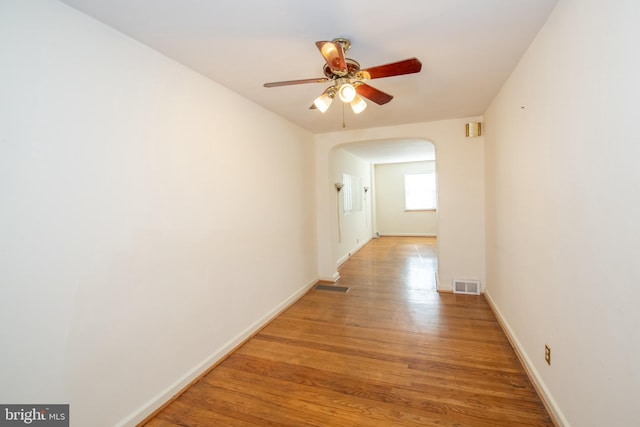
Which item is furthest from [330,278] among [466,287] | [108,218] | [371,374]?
[108,218]

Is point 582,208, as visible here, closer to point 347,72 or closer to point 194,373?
point 347,72

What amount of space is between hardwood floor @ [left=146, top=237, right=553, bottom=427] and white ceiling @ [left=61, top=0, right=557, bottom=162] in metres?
2.36

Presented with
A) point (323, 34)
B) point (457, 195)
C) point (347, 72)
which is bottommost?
point (457, 195)

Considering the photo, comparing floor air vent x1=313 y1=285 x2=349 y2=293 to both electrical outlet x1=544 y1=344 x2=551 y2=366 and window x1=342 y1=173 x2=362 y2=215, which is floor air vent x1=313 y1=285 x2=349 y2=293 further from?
electrical outlet x1=544 y1=344 x2=551 y2=366

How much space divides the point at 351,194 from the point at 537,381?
4762 millimetres

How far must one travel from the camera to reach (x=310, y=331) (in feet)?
9.18

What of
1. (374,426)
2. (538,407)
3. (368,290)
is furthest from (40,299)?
(368,290)

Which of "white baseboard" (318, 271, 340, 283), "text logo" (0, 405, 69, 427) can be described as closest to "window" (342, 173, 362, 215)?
"white baseboard" (318, 271, 340, 283)

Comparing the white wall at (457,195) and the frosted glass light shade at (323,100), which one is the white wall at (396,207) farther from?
the frosted glass light shade at (323,100)

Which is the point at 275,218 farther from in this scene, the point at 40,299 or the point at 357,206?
the point at 357,206

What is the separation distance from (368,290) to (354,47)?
10.3 ft

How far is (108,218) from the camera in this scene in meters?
1.54

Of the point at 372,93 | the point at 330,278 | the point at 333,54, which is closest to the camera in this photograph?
the point at 333,54

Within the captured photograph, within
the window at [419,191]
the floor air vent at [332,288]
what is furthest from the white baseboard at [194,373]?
the window at [419,191]
